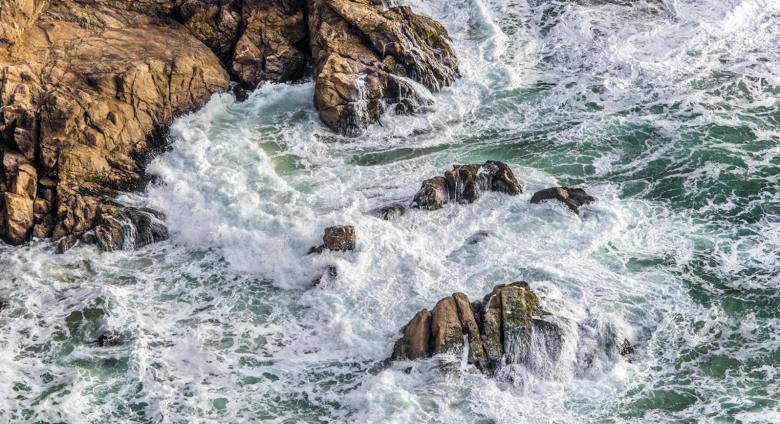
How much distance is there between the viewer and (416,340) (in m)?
13.5

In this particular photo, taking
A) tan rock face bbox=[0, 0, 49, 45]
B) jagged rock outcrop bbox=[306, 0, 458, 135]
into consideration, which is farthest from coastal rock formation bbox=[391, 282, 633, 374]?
tan rock face bbox=[0, 0, 49, 45]

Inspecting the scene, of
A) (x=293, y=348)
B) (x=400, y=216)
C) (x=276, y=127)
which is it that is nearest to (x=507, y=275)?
(x=400, y=216)

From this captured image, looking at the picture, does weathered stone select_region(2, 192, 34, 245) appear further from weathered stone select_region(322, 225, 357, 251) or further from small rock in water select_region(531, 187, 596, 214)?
small rock in water select_region(531, 187, 596, 214)

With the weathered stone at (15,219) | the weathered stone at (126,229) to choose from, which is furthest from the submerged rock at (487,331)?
the weathered stone at (15,219)

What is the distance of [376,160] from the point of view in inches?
758

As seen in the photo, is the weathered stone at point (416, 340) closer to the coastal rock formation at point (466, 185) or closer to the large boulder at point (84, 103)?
the coastal rock formation at point (466, 185)

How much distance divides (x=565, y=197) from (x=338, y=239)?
15.8ft

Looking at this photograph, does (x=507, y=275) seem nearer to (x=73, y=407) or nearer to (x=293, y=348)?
(x=293, y=348)

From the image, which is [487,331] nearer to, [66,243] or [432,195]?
[432,195]

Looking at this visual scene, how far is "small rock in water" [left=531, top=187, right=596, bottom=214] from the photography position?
56.6 feet

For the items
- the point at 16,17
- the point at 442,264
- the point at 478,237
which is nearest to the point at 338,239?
the point at 442,264

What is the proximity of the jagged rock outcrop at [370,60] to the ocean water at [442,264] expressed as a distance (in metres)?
0.52

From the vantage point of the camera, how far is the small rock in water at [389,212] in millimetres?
17000

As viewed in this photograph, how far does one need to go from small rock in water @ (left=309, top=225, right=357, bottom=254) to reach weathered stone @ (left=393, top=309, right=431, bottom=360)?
111 inches
